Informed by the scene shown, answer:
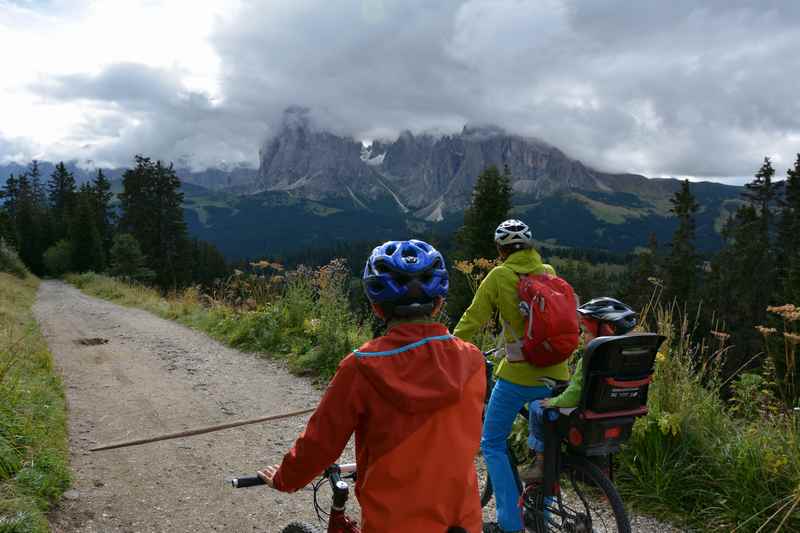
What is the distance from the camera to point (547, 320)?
3420 millimetres

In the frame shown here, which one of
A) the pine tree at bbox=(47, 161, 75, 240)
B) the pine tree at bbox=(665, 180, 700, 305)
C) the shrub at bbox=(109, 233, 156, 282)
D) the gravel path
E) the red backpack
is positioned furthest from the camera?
the pine tree at bbox=(47, 161, 75, 240)

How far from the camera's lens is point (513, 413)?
12.3ft

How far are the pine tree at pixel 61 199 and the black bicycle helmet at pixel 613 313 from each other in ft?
224

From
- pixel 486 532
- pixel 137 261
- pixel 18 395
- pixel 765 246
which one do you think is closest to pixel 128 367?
pixel 18 395

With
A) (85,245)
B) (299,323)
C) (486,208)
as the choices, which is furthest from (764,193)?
(85,245)

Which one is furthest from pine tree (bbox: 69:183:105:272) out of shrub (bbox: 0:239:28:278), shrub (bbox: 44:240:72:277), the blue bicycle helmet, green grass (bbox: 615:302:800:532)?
the blue bicycle helmet

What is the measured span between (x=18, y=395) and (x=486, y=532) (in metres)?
4.92

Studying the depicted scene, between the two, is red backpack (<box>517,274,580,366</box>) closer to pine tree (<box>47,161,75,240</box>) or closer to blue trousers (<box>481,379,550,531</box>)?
blue trousers (<box>481,379,550,531</box>)

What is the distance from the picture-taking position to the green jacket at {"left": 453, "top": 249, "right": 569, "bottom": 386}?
3.67 metres

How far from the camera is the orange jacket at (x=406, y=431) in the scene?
2.02 meters

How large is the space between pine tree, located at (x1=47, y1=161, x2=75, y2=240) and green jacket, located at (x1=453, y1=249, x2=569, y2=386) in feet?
222

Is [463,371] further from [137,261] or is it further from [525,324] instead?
[137,261]

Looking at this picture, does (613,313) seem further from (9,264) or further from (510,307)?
(9,264)

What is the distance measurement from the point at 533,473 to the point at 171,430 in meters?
4.45
